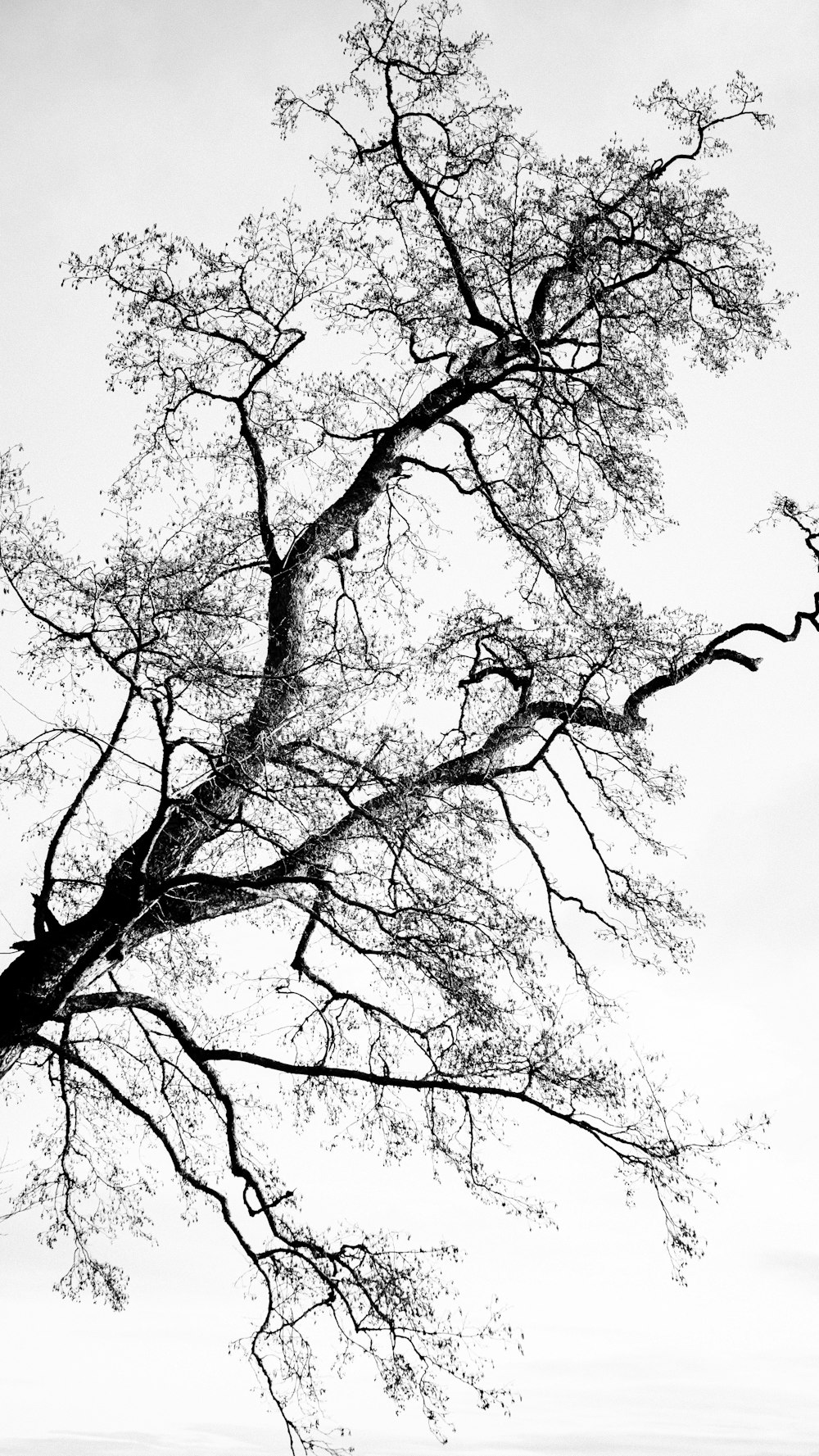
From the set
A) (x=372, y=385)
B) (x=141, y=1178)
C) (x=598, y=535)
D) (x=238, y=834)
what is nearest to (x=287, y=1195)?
(x=141, y=1178)

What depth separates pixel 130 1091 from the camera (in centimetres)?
1047

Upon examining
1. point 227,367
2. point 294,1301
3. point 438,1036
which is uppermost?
point 227,367

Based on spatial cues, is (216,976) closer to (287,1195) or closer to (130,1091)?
(130,1091)

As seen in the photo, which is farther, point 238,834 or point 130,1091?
point 130,1091

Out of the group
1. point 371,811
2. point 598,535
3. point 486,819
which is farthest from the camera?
point 598,535

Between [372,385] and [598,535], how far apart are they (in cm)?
243

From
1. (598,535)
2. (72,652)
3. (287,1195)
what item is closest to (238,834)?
(72,652)

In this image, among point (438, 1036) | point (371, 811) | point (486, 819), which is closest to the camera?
point (371, 811)

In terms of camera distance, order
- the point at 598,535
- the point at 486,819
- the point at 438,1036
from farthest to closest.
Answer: the point at 598,535
the point at 486,819
the point at 438,1036

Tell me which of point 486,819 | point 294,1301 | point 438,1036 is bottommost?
point 294,1301

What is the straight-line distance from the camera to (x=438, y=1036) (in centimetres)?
909

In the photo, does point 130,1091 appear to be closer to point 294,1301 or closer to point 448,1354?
point 294,1301

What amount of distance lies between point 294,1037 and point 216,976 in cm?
92

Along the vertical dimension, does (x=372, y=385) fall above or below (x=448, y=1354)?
above
